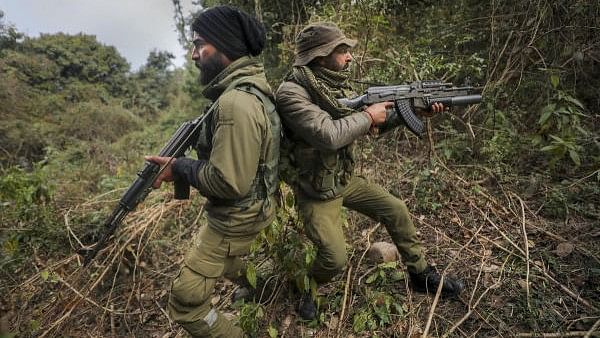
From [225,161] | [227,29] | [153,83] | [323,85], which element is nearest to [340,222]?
[323,85]

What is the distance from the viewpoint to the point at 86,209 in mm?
4305

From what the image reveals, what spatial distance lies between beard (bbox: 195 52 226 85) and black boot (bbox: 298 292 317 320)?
1647mm

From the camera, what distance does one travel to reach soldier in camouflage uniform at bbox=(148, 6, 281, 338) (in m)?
1.83

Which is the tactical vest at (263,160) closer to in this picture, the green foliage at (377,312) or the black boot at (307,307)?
the black boot at (307,307)

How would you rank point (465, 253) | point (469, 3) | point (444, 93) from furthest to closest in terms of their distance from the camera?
point (469, 3)
point (465, 253)
point (444, 93)

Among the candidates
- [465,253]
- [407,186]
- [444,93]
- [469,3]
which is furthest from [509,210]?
[469,3]

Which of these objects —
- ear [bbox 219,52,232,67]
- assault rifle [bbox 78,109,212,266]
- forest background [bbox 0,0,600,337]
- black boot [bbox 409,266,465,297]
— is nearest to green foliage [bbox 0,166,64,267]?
forest background [bbox 0,0,600,337]

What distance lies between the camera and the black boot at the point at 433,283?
8.75 ft

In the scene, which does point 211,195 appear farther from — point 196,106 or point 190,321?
point 196,106

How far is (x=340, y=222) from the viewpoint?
2.59 m

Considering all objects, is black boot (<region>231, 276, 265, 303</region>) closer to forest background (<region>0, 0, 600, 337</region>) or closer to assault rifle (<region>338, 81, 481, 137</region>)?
forest background (<region>0, 0, 600, 337</region>)

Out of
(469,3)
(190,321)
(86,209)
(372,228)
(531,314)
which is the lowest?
(531,314)

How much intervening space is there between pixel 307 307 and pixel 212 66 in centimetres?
177

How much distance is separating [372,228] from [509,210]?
48.7 inches
